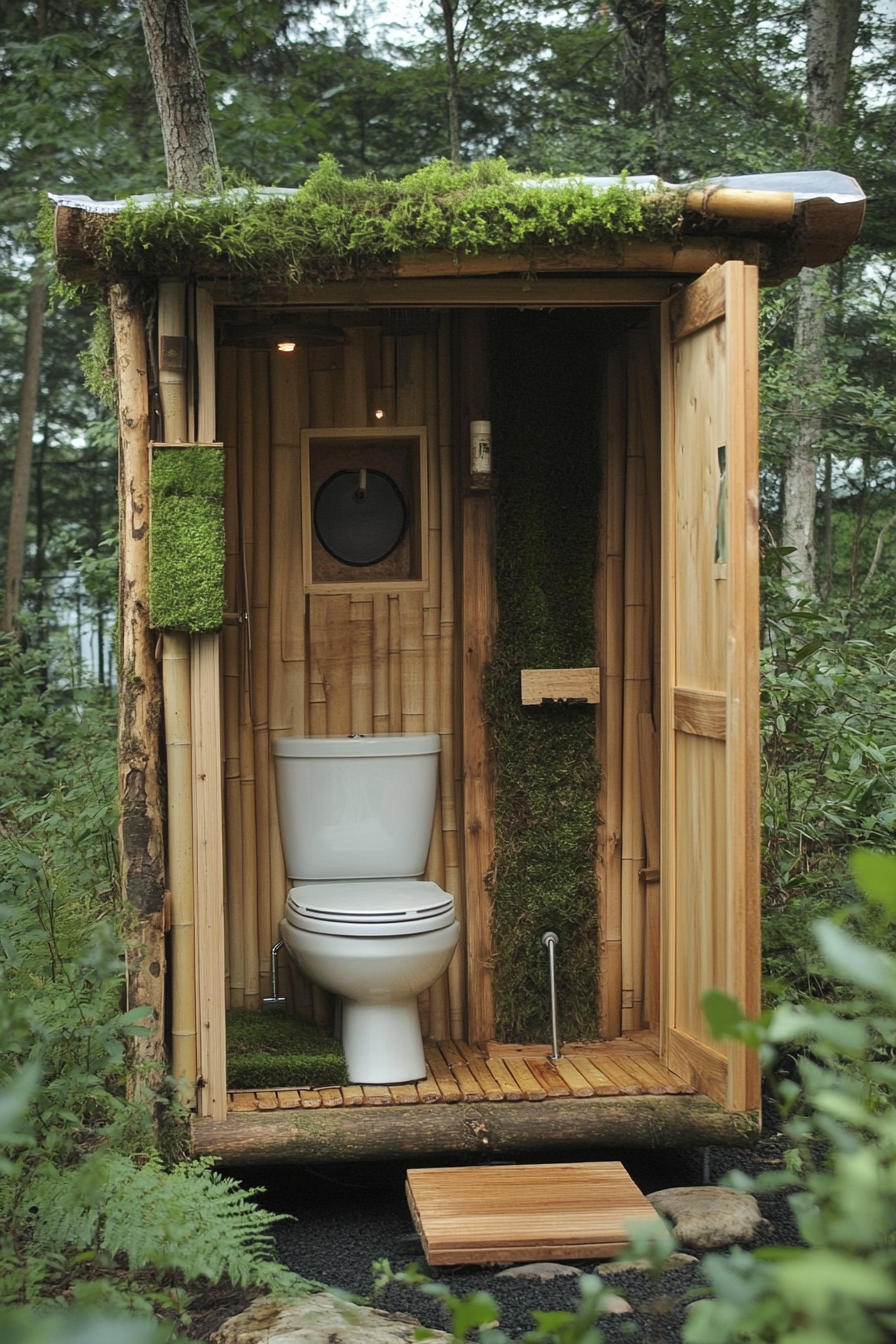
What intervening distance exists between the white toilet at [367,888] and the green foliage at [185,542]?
32.7 inches

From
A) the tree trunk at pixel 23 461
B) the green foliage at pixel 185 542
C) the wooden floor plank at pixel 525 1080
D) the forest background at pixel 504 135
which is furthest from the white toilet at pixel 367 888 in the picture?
the tree trunk at pixel 23 461

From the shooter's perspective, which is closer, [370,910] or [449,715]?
[370,910]

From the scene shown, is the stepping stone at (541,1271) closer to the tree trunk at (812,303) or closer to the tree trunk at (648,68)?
the tree trunk at (812,303)

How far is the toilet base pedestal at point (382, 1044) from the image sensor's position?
11.6 feet

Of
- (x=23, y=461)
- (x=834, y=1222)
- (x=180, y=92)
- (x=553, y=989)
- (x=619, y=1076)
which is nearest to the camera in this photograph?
(x=834, y=1222)

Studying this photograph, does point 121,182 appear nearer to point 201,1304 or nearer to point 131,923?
point 131,923

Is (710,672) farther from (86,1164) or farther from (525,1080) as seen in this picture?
(86,1164)

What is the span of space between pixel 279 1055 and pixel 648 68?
24.3 feet

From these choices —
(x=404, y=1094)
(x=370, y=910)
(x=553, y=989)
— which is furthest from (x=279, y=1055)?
(x=553, y=989)

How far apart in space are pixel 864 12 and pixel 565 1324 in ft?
31.1

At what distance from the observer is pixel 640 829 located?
13.3 ft

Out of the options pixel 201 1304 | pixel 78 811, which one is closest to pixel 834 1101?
pixel 201 1304

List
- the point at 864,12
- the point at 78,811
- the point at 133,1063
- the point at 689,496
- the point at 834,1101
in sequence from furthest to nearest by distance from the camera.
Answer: the point at 864,12 → the point at 78,811 → the point at 689,496 → the point at 133,1063 → the point at 834,1101

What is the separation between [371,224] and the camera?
10.3 feet
